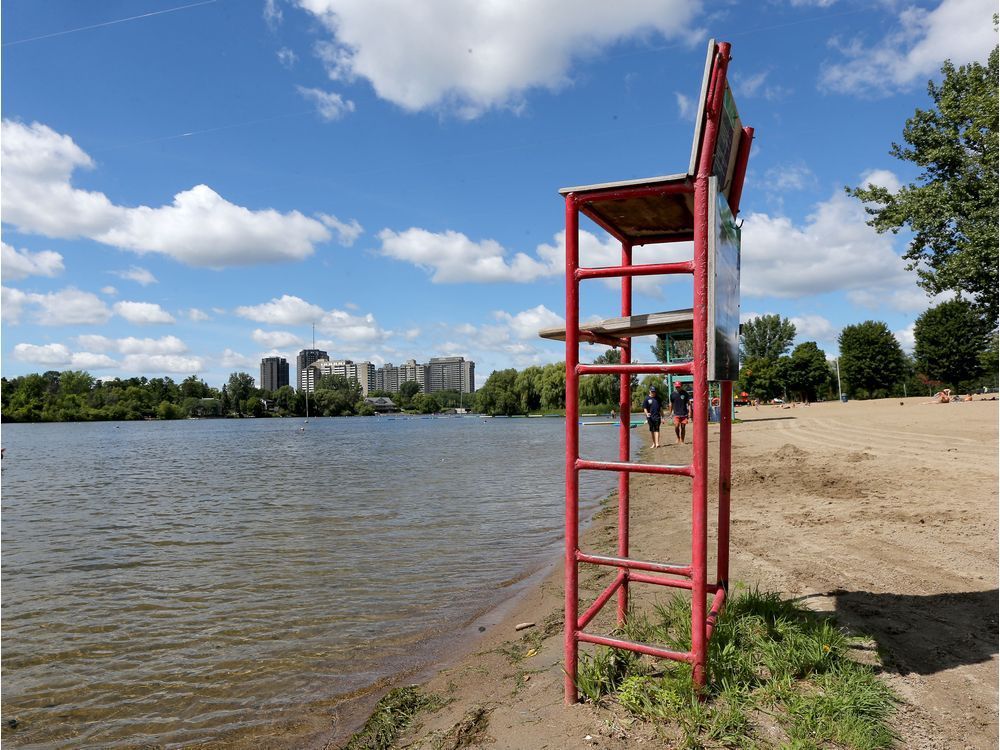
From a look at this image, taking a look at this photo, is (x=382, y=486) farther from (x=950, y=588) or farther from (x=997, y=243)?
(x=997, y=243)

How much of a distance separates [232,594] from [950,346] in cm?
8714

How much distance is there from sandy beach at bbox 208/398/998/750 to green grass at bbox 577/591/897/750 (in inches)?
5.2

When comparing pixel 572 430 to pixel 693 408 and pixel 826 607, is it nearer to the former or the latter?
pixel 693 408

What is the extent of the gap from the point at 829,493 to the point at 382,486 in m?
11.7

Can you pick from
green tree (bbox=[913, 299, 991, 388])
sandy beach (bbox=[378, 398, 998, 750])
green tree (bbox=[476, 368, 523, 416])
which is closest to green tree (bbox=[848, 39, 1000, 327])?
sandy beach (bbox=[378, 398, 998, 750])

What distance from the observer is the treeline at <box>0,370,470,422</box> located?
134000 millimetres

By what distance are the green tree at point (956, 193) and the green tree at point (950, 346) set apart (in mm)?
65261

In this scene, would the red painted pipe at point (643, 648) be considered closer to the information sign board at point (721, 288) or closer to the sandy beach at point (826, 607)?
the sandy beach at point (826, 607)

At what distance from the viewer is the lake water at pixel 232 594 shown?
4.57m

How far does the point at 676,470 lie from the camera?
9.62 feet

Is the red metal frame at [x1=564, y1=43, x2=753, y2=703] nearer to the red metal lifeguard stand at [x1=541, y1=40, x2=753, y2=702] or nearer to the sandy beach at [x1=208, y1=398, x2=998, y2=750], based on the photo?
the red metal lifeguard stand at [x1=541, y1=40, x2=753, y2=702]

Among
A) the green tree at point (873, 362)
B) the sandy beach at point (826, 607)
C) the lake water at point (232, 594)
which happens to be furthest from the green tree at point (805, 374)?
the sandy beach at point (826, 607)

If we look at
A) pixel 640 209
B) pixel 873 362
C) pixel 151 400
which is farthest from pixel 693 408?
pixel 151 400

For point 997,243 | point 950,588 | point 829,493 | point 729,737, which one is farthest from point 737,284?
point 997,243
